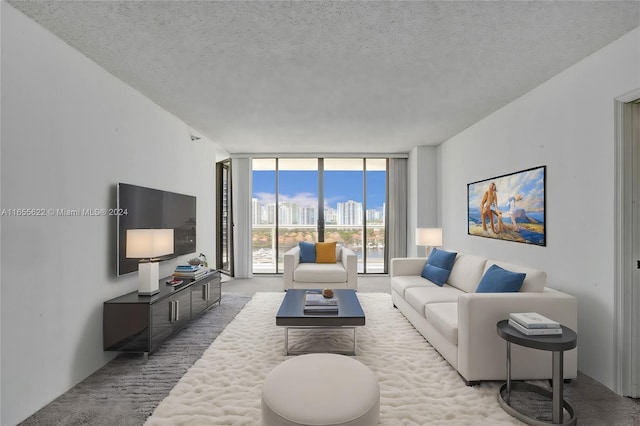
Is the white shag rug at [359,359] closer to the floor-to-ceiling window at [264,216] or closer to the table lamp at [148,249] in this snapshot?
the table lamp at [148,249]

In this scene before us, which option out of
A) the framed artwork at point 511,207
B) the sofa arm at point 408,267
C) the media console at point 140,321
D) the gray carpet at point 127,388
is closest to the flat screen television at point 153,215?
the media console at point 140,321

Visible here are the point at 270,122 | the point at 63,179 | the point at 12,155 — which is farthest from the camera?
the point at 270,122

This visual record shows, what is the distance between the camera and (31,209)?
222cm

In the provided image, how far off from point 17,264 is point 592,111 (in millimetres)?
4279

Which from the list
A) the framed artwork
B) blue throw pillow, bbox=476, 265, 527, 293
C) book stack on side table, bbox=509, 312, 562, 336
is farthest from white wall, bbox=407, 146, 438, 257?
book stack on side table, bbox=509, 312, 562, 336

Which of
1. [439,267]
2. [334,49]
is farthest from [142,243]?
[439,267]

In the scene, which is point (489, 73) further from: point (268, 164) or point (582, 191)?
point (268, 164)

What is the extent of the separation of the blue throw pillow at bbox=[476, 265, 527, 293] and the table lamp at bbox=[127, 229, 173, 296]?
298 cm

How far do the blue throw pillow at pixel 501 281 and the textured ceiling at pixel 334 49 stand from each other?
1788 mm

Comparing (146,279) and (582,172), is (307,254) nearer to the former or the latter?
(146,279)

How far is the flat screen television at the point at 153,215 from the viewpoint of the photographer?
3.08 meters

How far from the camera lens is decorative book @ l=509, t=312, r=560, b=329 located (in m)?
2.14

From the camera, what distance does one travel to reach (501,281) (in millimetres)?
2881

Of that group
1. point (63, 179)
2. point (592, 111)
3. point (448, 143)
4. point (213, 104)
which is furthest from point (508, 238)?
point (63, 179)
